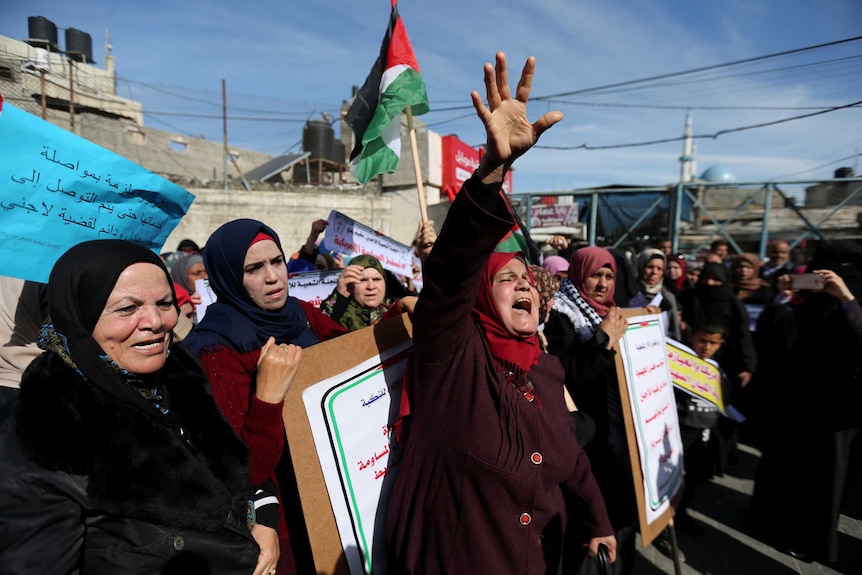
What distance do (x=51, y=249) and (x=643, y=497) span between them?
2.81m

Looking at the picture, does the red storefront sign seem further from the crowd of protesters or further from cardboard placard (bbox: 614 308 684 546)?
the crowd of protesters

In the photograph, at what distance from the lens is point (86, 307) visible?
1.15 m

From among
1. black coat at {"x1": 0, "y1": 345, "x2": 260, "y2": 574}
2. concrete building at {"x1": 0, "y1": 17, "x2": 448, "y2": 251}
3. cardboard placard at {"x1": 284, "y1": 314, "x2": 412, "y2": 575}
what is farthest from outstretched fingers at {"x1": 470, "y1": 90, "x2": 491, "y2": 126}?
concrete building at {"x1": 0, "y1": 17, "x2": 448, "y2": 251}

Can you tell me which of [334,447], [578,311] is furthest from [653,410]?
[334,447]

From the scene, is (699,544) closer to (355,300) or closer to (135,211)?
(355,300)

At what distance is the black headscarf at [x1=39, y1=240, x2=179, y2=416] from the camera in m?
1.11

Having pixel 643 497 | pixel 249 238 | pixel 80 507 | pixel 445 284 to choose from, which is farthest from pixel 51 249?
pixel 643 497

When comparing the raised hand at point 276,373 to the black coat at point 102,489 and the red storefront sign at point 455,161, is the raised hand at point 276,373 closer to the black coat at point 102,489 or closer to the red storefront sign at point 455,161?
the black coat at point 102,489

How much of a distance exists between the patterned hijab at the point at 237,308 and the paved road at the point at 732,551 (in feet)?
9.36

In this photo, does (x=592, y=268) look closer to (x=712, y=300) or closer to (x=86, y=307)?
(x=712, y=300)

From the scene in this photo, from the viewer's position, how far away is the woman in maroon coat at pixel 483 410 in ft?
3.85

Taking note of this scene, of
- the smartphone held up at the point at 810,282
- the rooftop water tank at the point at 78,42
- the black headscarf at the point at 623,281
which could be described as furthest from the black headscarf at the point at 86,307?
the rooftop water tank at the point at 78,42

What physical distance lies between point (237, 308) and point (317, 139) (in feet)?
70.8

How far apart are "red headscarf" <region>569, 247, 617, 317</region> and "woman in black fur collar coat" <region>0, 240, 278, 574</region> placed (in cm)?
221
